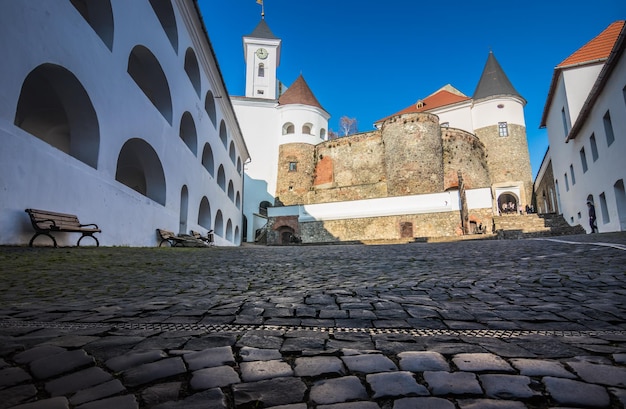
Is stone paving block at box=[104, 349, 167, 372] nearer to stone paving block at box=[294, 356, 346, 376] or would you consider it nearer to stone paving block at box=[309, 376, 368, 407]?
stone paving block at box=[294, 356, 346, 376]

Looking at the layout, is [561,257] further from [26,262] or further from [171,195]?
[171,195]

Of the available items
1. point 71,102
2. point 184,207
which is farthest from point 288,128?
point 71,102

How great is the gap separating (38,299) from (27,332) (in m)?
1.26

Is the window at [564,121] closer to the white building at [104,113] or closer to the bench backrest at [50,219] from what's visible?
the white building at [104,113]

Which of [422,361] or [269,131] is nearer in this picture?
[422,361]

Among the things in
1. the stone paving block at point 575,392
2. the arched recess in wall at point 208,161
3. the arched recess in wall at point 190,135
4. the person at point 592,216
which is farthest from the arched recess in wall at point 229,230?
the stone paving block at point 575,392

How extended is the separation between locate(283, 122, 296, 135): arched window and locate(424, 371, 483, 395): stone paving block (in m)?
36.3

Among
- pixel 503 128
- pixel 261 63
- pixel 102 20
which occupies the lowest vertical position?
pixel 102 20

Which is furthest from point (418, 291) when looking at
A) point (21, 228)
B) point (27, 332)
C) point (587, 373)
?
point (21, 228)

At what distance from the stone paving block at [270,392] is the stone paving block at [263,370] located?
5cm

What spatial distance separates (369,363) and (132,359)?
1215mm

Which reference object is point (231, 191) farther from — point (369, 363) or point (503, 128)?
point (503, 128)

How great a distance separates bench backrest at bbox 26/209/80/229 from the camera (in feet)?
21.2

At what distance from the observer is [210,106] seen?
1914cm
